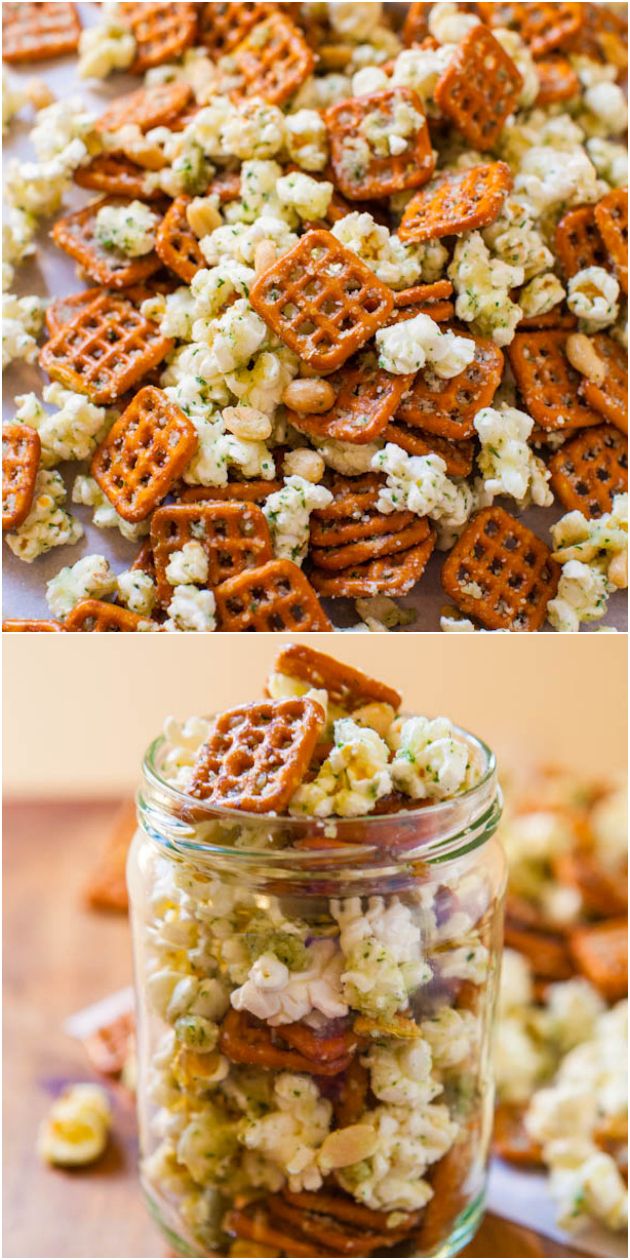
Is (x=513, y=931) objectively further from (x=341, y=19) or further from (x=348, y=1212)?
(x=341, y=19)

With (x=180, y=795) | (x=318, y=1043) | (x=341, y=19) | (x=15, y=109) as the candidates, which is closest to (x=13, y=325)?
(x=15, y=109)

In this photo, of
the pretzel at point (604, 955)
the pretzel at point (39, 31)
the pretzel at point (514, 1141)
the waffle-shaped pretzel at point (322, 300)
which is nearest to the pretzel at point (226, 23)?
the pretzel at point (39, 31)

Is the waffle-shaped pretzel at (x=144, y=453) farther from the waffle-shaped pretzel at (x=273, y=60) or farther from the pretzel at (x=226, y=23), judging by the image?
the pretzel at (x=226, y=23)

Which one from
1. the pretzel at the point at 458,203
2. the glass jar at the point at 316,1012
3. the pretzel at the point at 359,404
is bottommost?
the glass jar at the point at 316,1012

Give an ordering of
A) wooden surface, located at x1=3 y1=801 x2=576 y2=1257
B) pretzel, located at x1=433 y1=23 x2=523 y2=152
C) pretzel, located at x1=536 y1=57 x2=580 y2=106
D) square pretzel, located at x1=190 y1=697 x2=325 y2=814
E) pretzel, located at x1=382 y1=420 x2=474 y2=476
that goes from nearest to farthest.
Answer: square pretzel, located at x1=190 y1=697 x2=325 y2=814, wooden surface, located at x1=3 y1=801 x2=576 y2=1257, pretzel, located at x1=382 y1=420 x2=474 y2=476, pretzel, located at x1=433 y1=23 x2=523 y2=152, pretzel, located at x1=536 y1=57 x2=580 y2=106

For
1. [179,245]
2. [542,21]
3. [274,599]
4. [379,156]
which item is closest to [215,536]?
[274,599]

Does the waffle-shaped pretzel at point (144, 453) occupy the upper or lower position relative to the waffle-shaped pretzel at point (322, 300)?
lower

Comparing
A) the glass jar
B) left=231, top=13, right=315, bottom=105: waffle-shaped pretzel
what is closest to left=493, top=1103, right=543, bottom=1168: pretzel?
the glass jar

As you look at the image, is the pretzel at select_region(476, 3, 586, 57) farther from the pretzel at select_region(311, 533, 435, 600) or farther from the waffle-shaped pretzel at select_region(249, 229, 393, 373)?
the pretzel at select_region(311, 533, 435, 600)
